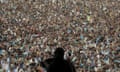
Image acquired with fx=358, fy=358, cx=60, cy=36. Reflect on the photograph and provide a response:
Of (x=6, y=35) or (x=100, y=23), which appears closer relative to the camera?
(x=6, y=35)

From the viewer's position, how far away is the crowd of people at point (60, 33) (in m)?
13.6

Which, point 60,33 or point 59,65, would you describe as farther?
point 60,33

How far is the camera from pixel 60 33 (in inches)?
668

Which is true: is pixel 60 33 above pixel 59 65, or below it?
below

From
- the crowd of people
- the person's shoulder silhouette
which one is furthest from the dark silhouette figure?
the crowd of people

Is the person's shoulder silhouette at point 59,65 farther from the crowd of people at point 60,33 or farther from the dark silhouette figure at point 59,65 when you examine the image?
the crowd of people at point 60,33

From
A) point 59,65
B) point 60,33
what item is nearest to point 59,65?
point 59,65

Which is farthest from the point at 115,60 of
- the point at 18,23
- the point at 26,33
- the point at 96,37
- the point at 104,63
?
the point at 18,23

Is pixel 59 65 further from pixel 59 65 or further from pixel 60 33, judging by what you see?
pixel 60 33

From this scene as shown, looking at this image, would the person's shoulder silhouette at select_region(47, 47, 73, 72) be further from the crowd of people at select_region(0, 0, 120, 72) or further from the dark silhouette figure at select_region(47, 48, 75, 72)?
the crowd of people at select_region(0, 0, 120, 72)

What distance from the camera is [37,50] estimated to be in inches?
575

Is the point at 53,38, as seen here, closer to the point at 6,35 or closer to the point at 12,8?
the point at 6,35

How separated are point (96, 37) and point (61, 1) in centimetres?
642

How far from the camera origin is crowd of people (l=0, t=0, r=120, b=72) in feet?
44.8
